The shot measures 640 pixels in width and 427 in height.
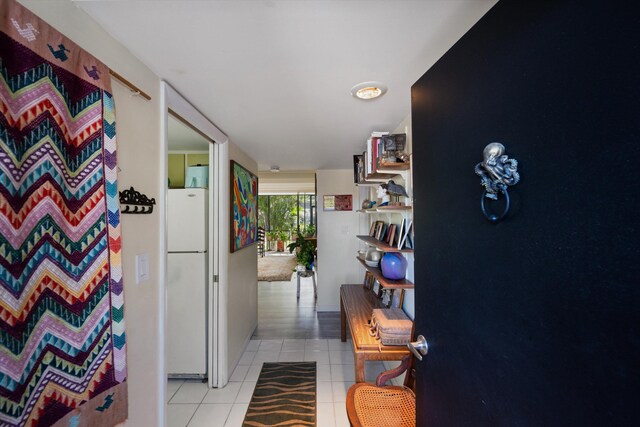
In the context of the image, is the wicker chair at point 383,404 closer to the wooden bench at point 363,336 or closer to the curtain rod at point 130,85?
the wooden bench at point 363,336

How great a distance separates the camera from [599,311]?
0.46 meters

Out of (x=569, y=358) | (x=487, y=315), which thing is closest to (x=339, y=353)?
(x=487, y=315)

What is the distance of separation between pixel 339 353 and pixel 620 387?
2612 millimetres

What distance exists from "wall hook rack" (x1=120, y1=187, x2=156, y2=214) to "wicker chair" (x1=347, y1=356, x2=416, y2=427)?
1.44 m

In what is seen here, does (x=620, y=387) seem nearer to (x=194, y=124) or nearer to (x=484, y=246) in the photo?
(x=484, y=246)

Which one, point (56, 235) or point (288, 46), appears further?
point (288, 46)

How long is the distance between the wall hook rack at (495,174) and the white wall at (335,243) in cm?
316

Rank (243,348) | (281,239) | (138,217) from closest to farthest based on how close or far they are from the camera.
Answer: (138,217) → (243,348) → (281,239)

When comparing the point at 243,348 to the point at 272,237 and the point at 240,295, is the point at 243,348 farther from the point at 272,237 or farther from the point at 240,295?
the point at 272,237

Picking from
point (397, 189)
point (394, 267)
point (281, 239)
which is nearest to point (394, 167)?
point (397, 189)

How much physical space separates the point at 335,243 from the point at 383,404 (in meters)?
2.57

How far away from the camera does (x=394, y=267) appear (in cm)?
181

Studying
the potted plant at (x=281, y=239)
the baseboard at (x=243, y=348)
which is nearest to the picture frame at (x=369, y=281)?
the baseboard at (x=243, y=348)

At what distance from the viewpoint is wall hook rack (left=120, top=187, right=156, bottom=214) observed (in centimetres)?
104
